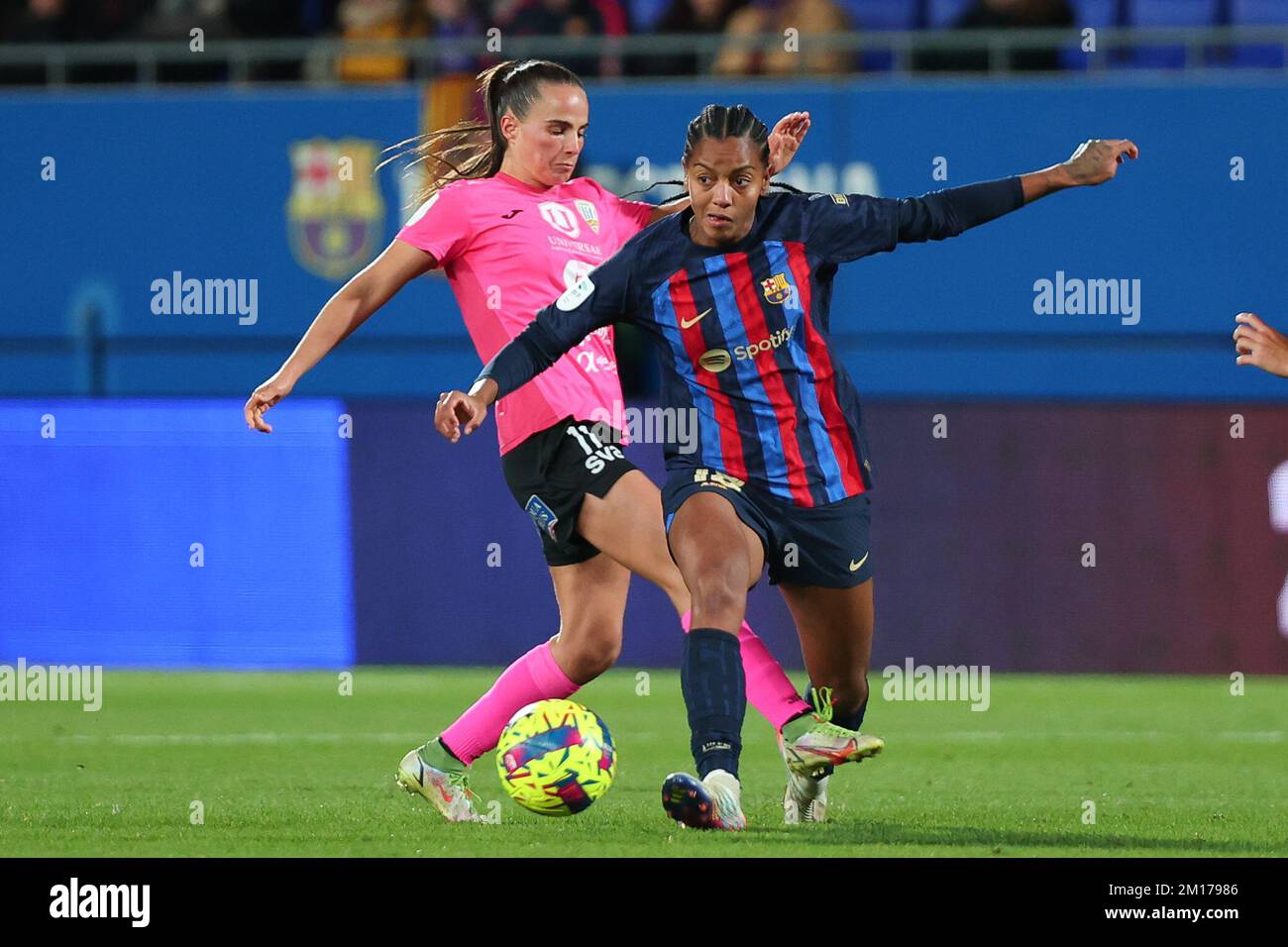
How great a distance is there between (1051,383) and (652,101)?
3181 mm

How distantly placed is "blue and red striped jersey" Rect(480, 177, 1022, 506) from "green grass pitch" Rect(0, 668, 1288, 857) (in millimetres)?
1038

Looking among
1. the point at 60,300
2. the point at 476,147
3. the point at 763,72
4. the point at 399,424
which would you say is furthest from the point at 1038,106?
the point at 476,147

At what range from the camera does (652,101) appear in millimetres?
13898

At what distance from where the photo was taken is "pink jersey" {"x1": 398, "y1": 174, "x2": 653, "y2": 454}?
248 inches

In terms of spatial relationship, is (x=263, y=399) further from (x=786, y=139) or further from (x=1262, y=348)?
(x=1262, y=348)

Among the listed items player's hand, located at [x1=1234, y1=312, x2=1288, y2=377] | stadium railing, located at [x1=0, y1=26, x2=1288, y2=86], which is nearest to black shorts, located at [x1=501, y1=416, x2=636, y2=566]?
player's hand, located at [x1=1234, y1=312, x2=1288, y2=377]

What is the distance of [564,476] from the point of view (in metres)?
6.17

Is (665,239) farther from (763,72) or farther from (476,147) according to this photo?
(763,72)

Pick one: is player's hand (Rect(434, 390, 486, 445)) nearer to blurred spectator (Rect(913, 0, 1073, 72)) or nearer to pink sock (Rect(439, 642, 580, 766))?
pink sock (Rect(439, 642, 580, 766))

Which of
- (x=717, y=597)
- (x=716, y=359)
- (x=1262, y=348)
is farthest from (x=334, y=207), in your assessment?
(x=1262, y=348)

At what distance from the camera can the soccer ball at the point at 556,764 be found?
581 centimetres

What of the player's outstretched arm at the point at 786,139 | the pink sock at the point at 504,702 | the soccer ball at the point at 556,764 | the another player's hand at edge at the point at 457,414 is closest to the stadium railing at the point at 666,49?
the player's outstretched arm at the point at 786,139

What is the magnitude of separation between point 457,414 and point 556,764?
42.1 inches

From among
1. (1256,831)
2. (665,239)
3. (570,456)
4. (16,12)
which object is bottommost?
(1256,831)
